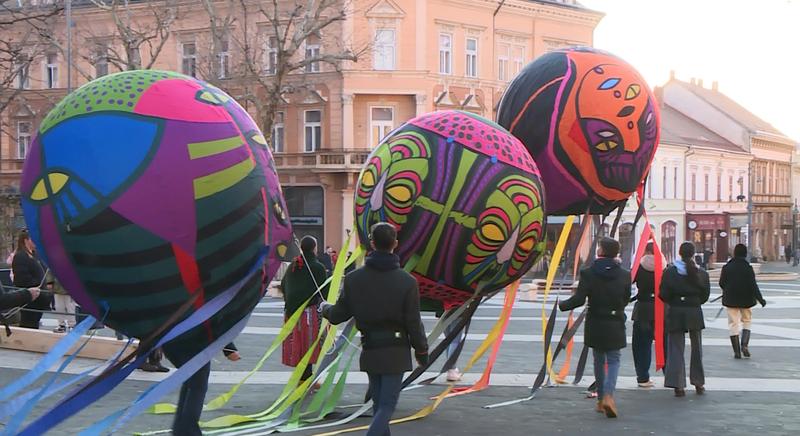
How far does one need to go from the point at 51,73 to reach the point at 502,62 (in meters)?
18.6

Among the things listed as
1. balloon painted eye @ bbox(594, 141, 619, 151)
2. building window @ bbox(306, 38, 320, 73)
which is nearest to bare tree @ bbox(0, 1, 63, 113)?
balloon painted eye @ bbox(594, 141, 619, 151)

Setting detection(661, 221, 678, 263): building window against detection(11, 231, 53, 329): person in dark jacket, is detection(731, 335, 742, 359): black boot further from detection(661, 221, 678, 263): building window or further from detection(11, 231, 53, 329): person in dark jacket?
detection(661, 221, 678, 263): building window

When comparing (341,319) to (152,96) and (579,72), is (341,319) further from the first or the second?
(579,72)

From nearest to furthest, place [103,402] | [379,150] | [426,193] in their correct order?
[426,193]
[379,150]
[103,402]

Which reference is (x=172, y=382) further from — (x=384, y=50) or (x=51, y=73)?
(x=51, y=73)

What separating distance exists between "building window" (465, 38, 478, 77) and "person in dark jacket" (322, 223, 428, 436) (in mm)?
31220

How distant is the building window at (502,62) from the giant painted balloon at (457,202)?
30345 millimetres

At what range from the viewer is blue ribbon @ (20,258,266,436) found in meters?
5.61

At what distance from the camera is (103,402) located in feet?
30.0

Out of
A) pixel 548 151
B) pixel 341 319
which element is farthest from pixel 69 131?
pixel 548 151

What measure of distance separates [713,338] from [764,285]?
1880 centimetres

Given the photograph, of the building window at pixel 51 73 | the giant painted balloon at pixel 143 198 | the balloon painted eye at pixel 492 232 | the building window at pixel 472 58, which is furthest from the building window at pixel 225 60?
the giant painted balloon at pixel 143 198

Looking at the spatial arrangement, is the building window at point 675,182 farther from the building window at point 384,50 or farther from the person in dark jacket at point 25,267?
the person in dark jacket at point 25,267

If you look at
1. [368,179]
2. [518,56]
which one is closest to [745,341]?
[368,179]
